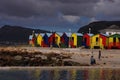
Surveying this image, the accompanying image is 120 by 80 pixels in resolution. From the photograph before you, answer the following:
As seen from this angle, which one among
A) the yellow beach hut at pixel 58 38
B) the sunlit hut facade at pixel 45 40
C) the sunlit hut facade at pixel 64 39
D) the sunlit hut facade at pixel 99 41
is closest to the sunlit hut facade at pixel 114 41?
the sunlit hut facade at pixel 99 41

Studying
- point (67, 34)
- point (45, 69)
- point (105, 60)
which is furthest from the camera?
point (67, 34)

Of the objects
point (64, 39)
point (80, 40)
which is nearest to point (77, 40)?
point (80, 40)

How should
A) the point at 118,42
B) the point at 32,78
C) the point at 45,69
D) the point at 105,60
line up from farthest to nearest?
the point at 118,42 < the point at 105,60 < the point at 45,69 < the point at 32,78

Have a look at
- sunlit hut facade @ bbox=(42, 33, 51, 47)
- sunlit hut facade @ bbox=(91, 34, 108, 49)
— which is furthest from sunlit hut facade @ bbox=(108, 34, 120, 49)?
sunlit hut facade @ bbox=(42, 33, 51, 47)

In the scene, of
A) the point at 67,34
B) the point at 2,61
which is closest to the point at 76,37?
the point at 67,34

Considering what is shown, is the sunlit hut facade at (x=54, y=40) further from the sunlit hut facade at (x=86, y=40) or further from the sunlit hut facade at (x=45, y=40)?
the sunlit hut facade at (x=86, y=40)

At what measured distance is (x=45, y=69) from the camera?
51219mm

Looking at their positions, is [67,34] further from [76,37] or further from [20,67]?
[20,67]

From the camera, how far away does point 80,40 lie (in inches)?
4235

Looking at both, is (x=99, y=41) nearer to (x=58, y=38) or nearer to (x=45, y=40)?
(x=58, y=38)

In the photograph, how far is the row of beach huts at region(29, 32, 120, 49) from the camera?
4080 inches

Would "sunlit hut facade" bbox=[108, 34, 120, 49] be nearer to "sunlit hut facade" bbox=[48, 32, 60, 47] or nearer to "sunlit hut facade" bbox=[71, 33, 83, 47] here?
"sunlit hut facade" bbox=[71, 33, 83, 47]

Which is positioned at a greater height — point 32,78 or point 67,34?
point 67,34

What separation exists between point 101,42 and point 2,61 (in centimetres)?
5224
